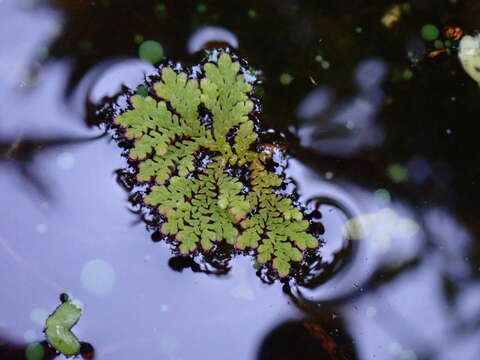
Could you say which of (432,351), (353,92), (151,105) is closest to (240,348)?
(432,351)

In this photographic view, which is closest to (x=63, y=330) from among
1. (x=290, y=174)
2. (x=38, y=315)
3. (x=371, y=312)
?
(x=38, y=315)

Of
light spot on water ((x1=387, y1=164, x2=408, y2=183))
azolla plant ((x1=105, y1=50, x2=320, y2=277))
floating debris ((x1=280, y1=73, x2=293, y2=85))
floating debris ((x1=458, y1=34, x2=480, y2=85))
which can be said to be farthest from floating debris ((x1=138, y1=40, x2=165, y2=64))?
floating debris ((x1=458, y1=34, x2=480, y2=85))

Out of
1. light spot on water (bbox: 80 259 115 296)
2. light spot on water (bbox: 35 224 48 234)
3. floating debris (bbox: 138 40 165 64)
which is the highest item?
floating debris (bbox: 138 40 165 64)

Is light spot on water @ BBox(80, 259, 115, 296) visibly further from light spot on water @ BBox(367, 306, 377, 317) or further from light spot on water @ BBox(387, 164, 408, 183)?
light spot on water @ BBox(387, 164, 408, 183)

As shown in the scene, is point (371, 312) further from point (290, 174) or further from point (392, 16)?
point (392, 16)

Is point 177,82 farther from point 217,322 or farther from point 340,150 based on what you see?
point 217,322

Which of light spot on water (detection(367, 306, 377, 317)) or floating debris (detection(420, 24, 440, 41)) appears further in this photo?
floating debris (detection(420, 24, 440, 41))

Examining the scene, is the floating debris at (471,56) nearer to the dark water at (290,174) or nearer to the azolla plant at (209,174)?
the dark water at (290,174)
